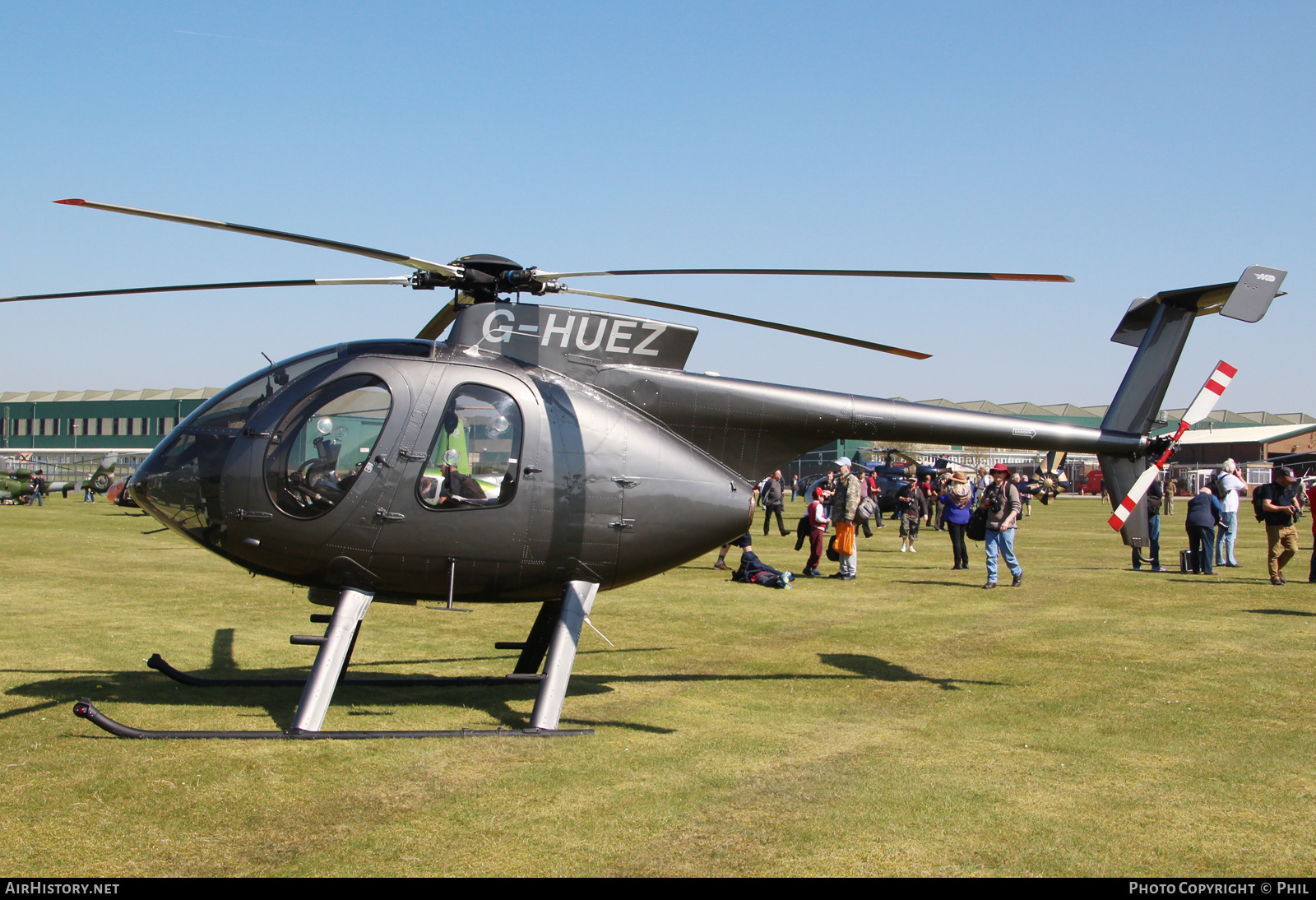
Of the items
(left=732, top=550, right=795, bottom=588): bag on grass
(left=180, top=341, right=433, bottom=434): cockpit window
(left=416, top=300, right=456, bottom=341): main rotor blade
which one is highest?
(left=416, top=300, right=456, bottom=341): main rotor blade

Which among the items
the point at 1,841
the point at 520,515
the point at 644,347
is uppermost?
the point at 644,347

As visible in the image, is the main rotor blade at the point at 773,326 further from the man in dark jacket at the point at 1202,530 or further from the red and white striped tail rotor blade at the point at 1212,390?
the man in dark jacket at the point at 1202,530

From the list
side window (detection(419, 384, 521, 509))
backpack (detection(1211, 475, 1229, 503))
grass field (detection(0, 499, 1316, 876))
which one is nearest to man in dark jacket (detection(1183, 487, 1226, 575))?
backpack (detection(1211, 475, 1229, 503))

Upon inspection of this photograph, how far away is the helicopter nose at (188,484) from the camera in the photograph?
290 inches

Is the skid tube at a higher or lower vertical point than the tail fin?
lower

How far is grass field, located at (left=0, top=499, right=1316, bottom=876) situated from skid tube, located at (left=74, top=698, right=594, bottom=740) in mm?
74

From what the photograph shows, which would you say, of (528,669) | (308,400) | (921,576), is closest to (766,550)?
(921,576)

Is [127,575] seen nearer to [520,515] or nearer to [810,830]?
[520,515]

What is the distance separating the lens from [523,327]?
313 inches

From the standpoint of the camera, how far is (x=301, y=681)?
8.67 m

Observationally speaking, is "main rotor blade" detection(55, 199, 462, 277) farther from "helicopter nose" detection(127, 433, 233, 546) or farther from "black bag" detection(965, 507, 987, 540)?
"black bag" detection(965, 507, 987, 540)

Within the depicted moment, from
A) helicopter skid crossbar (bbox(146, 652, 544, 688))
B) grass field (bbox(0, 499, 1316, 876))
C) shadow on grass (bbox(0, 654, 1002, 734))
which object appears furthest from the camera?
helicopter skid crossbar (bbox(146, 652, 544, 688))

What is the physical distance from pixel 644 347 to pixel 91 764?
4.89m

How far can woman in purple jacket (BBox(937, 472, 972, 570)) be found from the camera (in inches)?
771
